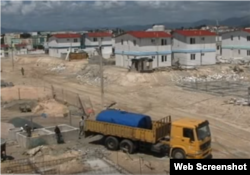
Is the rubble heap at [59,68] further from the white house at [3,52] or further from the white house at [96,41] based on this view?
the white house at [3,52]

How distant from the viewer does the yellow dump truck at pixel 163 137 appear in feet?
64.4

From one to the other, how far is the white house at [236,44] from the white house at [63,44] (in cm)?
3282

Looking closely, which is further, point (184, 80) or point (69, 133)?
point (184, 80)

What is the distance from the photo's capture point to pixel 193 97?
40.0m

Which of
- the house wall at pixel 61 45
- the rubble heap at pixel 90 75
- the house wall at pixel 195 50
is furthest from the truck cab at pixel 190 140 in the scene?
the house wall at pixel 61 45

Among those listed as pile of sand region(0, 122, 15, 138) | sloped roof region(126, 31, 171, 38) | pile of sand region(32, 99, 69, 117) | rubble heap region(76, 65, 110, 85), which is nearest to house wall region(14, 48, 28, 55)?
rubble heap region(76, 65, 110, 85)

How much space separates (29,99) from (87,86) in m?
11.4

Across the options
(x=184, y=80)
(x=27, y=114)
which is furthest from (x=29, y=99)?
(x=184, y=80)

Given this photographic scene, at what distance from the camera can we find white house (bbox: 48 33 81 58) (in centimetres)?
8444

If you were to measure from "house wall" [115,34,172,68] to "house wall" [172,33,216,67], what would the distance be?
205cm

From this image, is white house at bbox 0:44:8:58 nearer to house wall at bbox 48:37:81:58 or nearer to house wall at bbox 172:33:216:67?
house wall at bbox 48:37:81:58

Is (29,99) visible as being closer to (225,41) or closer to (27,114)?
(27,114)

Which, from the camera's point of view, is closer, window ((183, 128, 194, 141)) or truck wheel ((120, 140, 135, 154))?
window ((183, 128, 194, 141))

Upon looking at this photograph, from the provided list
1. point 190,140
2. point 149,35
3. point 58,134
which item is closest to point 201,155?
point 190,140
